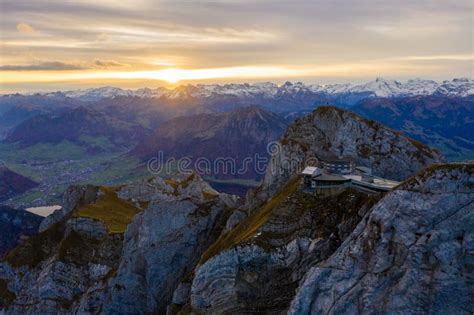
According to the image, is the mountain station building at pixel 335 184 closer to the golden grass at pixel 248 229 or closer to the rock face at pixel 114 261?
the golden grass at pixel 248 229

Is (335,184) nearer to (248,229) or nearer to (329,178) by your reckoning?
(329,178)

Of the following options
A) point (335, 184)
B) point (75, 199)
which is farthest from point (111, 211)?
point (335, 184)

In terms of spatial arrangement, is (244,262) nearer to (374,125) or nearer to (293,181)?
(293,181)

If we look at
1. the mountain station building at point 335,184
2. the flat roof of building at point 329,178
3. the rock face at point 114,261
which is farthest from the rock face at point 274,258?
the rock face at point 114,261

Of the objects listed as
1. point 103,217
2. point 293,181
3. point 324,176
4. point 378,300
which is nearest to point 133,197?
point 103,217

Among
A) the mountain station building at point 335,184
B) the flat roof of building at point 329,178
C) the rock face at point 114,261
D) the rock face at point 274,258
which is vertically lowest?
the rock face at point 114,261

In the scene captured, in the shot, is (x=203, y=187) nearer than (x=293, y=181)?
No

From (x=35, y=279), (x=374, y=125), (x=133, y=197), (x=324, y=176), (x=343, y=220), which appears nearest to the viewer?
(x=343, y=220)
